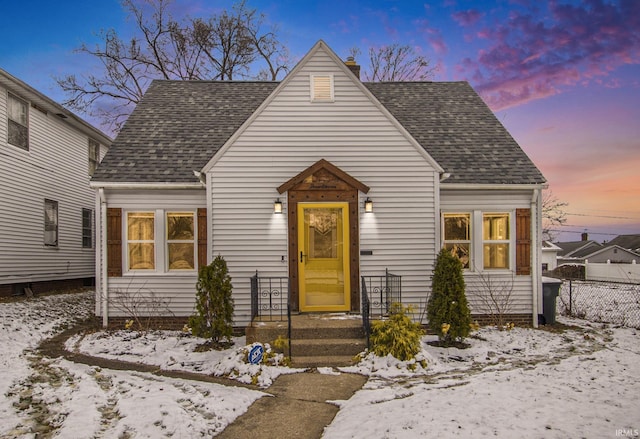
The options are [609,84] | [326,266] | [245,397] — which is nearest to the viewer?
[245,397]

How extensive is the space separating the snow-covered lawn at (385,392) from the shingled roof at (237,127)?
374 centimetres

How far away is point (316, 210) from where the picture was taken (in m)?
9.23

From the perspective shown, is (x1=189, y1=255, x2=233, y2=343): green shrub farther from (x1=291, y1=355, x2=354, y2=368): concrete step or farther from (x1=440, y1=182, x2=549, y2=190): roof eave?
(x1=440, y1=182, x2=549, y2=190): roof eave

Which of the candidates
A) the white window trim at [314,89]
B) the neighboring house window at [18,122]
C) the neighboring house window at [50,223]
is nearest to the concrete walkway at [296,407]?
the white window trim at [314,89]

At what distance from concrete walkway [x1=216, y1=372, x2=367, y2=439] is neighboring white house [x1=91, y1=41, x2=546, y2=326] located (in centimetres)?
285

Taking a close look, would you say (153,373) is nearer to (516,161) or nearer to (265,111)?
(265,111)

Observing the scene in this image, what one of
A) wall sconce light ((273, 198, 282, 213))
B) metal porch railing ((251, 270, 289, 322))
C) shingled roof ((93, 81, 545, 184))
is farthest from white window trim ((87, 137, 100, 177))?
metal porch railing ((251, 270, 289, 322))

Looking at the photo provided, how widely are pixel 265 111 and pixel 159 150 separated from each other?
119 inches

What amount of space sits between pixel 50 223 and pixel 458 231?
45.6 ft

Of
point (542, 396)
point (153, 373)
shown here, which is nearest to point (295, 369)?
point (153, 373)

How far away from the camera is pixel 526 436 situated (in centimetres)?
388

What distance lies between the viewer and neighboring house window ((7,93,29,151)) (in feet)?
43.9

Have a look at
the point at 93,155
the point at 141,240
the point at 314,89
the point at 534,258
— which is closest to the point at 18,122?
the point at 93,155

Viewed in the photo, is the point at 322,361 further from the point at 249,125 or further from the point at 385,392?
the point at 249,125
